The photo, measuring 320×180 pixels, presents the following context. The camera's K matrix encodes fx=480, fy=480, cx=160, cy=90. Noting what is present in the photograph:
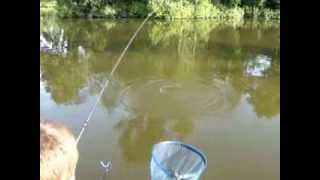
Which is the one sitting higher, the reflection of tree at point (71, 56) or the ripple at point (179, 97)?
the reflection of tree at point (71, 56)

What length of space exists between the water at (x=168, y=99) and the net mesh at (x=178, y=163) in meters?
2.36

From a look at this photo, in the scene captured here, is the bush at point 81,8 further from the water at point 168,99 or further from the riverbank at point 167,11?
the water at point 168,99

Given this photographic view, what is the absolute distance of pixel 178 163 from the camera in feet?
8.19

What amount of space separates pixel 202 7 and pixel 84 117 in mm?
14145

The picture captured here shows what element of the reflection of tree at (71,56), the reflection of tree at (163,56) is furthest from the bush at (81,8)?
the reflection of tree at (163,56)

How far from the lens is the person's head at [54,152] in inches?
58.1

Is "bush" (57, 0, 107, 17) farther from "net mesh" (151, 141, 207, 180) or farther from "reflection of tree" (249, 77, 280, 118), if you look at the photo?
"net mesh" (151, 141, 207, 180)

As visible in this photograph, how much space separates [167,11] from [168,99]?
482 inches

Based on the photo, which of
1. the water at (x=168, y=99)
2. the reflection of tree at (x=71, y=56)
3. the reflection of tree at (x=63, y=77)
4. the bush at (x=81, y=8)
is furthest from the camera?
the bush at (x=81, y=8)

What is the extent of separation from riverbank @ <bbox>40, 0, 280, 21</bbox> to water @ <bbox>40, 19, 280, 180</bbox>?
15.4 feet
